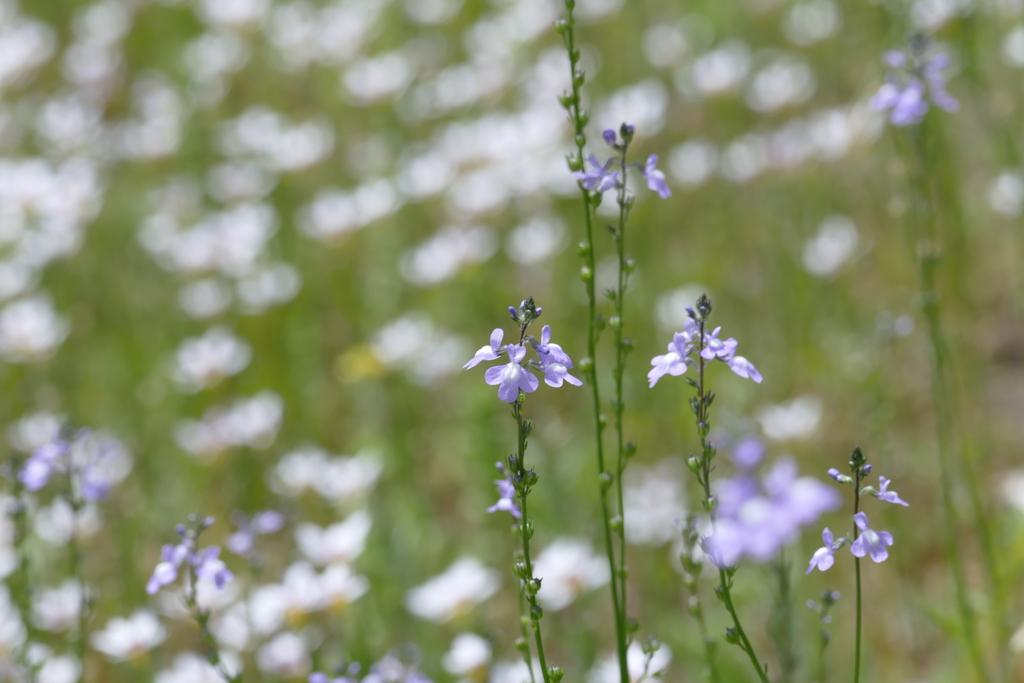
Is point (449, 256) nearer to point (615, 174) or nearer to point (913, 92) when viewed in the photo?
point (913, 92)

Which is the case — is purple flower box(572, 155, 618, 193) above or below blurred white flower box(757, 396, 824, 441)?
below

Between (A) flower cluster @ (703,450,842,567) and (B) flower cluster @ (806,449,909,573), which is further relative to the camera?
(B) flower cluster @ (806,449,909,573)

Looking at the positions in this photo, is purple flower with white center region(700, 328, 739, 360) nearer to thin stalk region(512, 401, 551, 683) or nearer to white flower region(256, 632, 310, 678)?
thin stalk region(512, 401, 551, 683)

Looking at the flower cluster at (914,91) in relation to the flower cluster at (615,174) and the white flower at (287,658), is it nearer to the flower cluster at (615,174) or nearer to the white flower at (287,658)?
the flower cluster at (615,174)

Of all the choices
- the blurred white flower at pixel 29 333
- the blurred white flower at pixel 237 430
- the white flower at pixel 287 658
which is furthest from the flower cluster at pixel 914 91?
the blurred white flower at pixel 29 333

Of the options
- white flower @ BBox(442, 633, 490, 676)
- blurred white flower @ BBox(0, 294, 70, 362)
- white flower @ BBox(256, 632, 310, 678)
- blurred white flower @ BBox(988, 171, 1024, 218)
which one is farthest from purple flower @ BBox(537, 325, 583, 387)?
blurred white flower @ BBox(0, 294, 70, 362)

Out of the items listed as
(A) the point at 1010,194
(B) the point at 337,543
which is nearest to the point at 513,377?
(B) the point at 337,543
